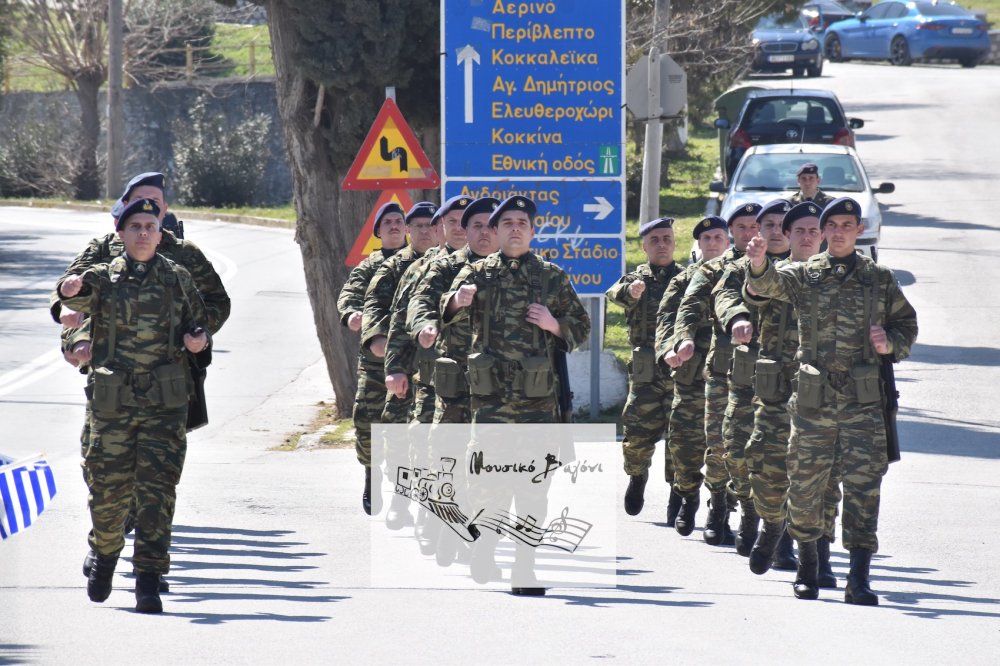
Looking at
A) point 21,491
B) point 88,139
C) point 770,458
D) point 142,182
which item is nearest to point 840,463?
point 770,458

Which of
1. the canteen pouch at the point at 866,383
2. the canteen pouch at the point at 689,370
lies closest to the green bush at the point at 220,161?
the canteen pouch at the point at 689,370

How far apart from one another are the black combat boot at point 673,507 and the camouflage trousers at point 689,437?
318 millimetres

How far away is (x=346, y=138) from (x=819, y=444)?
7.30m

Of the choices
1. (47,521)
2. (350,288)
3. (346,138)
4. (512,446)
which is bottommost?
(47,521)

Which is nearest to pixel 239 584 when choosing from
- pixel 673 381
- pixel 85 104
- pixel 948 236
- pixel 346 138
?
pixel 673 381

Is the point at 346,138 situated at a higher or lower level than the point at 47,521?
higher

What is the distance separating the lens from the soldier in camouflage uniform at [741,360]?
817 cm

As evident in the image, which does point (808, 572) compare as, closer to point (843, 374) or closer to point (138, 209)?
point (843, 374)

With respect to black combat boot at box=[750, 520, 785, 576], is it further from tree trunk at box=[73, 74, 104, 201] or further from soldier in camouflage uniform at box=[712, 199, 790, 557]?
tree trunk at box=[73, 74, 104, 201]

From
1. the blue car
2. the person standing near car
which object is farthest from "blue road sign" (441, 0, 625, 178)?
the blue car

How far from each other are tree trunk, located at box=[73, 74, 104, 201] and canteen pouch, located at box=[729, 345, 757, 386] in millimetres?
34282

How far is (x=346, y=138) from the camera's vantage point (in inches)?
539

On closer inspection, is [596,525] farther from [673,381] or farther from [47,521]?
[47,521]

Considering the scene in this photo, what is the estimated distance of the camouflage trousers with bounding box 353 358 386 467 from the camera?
955 centimetres
